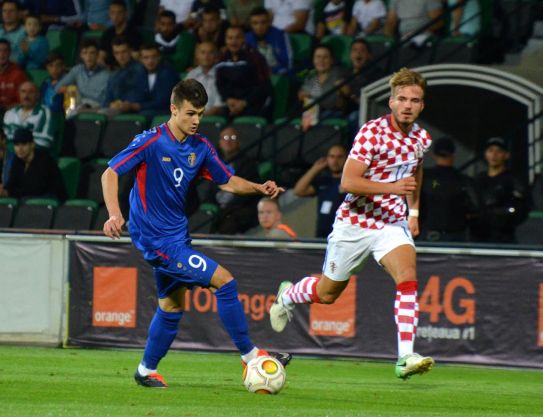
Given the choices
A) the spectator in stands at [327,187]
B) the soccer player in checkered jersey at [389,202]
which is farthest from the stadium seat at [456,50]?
the soccer player in checkered jersey at [389,202]

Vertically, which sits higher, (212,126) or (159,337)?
(212,126)

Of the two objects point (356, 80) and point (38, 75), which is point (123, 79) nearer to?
point (38, 75)

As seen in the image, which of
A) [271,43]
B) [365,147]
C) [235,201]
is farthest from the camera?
[271,43]

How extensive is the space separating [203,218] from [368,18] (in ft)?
13.2

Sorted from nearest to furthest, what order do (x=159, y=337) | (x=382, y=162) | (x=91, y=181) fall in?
1. (x=159, y=337)
2. (x=382, y=162)
3. (x=91, y=181)

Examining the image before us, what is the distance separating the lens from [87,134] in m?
19.3

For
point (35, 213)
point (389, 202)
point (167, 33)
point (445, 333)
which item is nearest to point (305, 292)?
point (389, 202)

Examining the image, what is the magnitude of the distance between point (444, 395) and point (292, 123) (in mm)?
8362

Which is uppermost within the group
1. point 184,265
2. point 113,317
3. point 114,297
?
point 184,265

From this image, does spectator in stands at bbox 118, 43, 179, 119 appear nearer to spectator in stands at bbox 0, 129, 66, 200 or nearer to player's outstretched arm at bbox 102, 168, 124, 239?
spectator in stands at bbox 0, 129, 66, 200

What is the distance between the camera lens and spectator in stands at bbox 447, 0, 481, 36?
18.5 meters

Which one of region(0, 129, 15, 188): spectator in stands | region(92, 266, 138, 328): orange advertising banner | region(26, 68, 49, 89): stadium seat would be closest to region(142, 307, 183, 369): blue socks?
region(92, 266, 138, 328): orange advertising banner

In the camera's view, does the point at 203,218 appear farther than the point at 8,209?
No

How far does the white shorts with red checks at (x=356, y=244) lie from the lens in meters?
10.4
